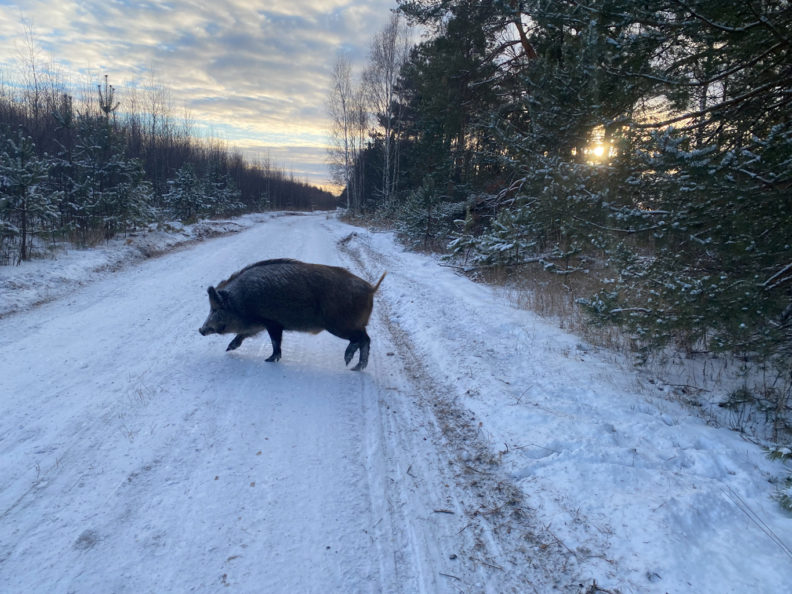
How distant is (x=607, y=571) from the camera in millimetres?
2461

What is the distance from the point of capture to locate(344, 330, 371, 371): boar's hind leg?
5.70 metres

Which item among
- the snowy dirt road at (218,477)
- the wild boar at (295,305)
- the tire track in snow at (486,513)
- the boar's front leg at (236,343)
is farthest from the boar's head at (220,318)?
the tire track in snow at (486,513)

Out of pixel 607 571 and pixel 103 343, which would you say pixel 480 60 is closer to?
pixel 103 343

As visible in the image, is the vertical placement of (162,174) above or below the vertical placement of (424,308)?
above

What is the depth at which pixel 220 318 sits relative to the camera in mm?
5785

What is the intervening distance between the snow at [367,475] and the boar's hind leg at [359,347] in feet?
0.53

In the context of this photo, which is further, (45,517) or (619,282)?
(619,282)

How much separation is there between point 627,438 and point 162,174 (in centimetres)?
4458

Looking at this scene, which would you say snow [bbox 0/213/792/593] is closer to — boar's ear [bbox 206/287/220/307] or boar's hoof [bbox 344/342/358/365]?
boar's hoof [bbox 344/342/358/365]

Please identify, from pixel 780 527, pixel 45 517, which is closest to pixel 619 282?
pixel 780 527

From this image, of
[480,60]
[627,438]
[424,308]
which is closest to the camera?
[627,438]

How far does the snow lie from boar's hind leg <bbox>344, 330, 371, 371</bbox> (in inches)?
6.4

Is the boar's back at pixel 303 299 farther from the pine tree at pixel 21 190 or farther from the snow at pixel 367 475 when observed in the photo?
the pine tree at pixel 21 190

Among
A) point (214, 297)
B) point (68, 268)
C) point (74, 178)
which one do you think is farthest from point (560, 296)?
point (74, 178)
